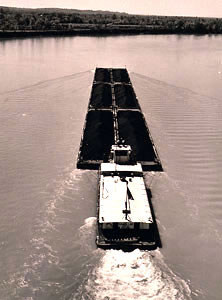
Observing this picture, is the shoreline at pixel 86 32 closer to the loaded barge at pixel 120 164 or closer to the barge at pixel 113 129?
the barge at pixel 113 129

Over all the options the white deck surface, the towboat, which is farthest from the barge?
the towboat

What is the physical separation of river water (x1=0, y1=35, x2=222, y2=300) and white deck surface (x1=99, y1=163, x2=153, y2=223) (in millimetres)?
2111

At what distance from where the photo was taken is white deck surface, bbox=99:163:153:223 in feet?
91.8

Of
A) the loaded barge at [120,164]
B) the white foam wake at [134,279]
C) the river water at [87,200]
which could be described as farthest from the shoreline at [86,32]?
the white foam wake at [134,279]

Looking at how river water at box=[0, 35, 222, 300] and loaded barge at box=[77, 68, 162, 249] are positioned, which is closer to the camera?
river water at box=[0, 35, 222, 300]

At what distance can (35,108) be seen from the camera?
59.2m

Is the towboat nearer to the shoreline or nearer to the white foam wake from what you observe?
the white foam wake

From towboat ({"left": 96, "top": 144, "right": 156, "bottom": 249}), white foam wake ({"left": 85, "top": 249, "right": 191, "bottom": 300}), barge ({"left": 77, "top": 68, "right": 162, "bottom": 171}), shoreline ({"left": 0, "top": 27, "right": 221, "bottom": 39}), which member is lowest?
white foam wake ({"left": 85, "top": 249, "right": 191, "bottom": 300})

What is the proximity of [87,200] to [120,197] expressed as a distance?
Result: 4079 millimetres

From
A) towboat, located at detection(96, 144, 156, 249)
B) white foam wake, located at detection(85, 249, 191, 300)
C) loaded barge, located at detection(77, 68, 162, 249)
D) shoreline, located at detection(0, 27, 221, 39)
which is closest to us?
white foam wake, located at detection(85, 249, 191, 300)

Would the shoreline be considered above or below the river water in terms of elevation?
above

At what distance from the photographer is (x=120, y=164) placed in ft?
120

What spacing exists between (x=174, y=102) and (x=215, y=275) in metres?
43.7

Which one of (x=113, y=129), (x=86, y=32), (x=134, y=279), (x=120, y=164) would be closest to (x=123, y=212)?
(x=134, y=279)
